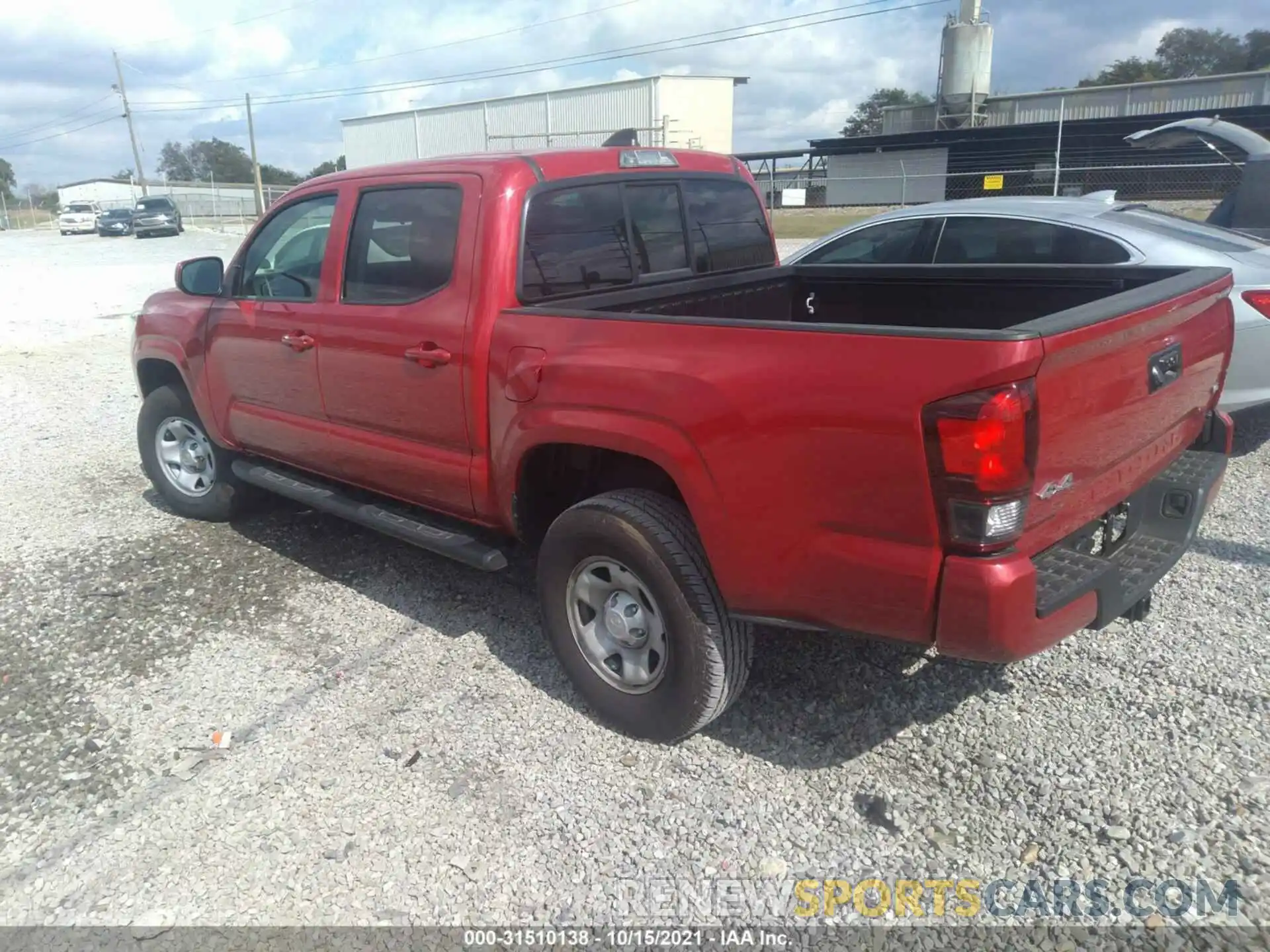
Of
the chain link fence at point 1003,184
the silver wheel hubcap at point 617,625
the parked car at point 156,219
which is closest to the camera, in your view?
the silver wheel hubcap at point 617,625

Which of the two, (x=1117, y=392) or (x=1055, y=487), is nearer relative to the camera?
(x=1055, y=487)

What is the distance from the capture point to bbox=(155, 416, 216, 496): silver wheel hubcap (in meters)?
5.73

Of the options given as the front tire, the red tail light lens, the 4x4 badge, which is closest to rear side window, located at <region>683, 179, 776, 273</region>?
the 4x4 badge

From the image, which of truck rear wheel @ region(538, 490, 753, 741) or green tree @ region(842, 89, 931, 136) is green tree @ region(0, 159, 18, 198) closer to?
green tree @ region(842, 89, 931, 136)

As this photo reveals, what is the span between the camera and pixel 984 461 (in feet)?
7.93

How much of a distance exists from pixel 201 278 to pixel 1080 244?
5.14 m

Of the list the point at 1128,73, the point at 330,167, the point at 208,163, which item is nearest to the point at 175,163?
the point at 208,163

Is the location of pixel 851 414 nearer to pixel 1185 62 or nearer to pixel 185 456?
pixel 185 456

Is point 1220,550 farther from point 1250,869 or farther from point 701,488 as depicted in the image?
point 701,488

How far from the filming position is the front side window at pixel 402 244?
12.6ft

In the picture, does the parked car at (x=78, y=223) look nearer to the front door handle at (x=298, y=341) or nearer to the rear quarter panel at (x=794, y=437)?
the front door handle at (x=298, y=341)

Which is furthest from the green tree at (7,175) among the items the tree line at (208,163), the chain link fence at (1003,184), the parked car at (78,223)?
the chain link fence at (1003,184)

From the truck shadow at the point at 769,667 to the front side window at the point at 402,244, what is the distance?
4.80ft

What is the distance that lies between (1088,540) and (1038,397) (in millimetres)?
796
